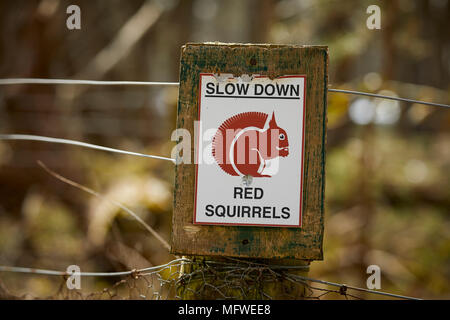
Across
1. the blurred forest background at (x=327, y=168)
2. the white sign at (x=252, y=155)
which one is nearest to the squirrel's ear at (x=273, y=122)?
the white sign at (x=252, y=155)

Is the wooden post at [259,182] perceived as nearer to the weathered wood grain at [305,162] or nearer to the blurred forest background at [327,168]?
the weathered wood grain at [305,162]

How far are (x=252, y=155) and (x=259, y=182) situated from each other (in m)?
0.07

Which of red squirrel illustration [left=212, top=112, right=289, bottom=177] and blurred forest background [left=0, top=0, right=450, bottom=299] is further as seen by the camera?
Answer: blurred forest background [left=0, top=0, right=450, bottom=299]

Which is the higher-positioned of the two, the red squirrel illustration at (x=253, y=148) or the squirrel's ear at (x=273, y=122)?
the squirrel's ear at (x=273, y=122)

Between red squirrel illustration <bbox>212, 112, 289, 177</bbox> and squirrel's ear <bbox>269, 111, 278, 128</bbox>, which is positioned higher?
squirrel's ear <bbox>269, 111, 278, 128</bbox>

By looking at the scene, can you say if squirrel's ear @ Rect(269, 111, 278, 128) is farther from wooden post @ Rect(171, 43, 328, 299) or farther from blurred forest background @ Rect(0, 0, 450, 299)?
blurred forest background @ Rect(0, 0, 450, 299)

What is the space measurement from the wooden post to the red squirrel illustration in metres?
0.02

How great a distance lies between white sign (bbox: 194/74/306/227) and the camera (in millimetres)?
1021

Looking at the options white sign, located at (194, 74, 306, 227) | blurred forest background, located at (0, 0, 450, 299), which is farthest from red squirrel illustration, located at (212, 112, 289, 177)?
blurred forest background, located at (0, 0, 450, 299)

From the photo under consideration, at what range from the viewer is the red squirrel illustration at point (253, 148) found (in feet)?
3.36

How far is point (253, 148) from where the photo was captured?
1.03 m

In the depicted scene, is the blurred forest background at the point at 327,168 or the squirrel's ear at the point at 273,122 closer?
the squirrel's ear at the point at 273,122

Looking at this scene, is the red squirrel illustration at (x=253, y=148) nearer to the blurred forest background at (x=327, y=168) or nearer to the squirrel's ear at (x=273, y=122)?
the squirrel's ear at (x=273, y=122)

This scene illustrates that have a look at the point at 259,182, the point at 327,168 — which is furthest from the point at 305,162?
the point at 327,168
